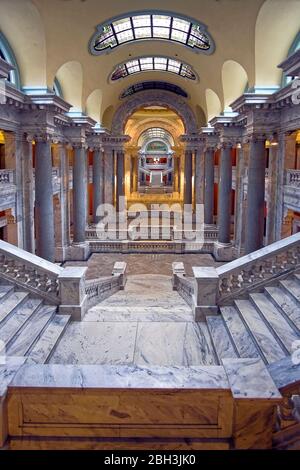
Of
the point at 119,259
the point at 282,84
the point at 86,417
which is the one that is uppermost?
the point at 282,84

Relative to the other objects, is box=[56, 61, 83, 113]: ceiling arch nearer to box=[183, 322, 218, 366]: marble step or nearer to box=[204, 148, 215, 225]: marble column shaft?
box=[204, 148, 215, 225]: marble column shaft

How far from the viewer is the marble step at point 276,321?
683 cm

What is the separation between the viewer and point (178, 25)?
1697 cm

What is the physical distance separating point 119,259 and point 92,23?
1128 cm

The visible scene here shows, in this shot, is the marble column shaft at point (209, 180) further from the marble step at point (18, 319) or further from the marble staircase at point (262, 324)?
the marble step at point (18, 319)

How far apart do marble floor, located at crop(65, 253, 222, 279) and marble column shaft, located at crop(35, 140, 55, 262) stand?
3.31 m

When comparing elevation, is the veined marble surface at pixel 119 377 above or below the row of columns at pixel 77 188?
below

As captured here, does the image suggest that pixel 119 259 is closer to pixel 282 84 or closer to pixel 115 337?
pixel 282 84

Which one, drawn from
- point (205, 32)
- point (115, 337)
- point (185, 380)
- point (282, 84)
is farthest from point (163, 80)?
point (185, 380)

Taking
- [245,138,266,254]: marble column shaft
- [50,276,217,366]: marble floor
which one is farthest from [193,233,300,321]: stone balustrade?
[245,138,266,254]: marble column shaft

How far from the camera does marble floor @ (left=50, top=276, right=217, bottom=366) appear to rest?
293 inches

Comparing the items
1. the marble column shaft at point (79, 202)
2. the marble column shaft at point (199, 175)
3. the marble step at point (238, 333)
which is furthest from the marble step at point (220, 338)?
the marble column shaft at point (199, 175)

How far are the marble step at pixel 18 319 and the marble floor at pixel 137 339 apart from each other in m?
0.85

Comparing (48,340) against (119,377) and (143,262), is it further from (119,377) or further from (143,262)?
(143,262)
